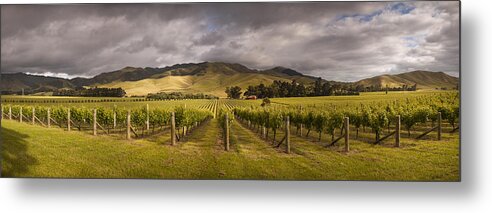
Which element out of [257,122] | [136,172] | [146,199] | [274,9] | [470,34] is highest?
[274,9]

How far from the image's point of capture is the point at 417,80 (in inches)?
218

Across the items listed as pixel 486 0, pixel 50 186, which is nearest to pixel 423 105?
pixel 486 0

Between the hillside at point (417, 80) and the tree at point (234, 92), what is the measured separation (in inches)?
61.2

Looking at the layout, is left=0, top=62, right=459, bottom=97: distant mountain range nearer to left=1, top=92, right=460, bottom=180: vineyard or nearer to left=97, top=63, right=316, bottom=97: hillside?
left=97, top=63, right=316, bottom=97: hillside

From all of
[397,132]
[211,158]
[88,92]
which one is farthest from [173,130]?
[397,132]

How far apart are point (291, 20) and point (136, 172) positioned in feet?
9.31

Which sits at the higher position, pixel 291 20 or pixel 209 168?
pixel 291 20

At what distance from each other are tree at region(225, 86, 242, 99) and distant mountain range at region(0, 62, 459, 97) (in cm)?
6

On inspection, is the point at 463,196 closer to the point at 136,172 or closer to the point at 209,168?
the point at 209,168

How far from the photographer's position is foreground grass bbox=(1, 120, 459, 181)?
5.52 m

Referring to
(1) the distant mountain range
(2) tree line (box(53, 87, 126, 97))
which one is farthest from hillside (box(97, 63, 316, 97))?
(2) tree line (box(53, 87, 126, 97))

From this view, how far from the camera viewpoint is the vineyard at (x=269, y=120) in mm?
5629

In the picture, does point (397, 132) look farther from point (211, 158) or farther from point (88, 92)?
point (88, 92)

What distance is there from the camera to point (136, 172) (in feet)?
19.0
